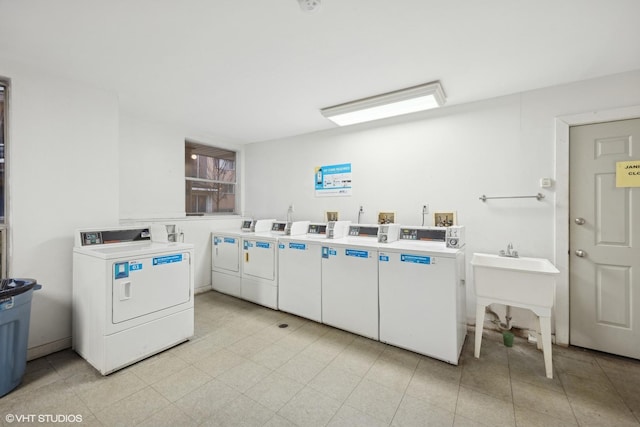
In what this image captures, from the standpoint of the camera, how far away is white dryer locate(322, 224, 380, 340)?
259 cm

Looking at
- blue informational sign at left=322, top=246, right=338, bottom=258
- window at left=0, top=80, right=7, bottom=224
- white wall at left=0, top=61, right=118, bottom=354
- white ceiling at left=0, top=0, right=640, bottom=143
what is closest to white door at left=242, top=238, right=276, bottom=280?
blue informational sign at left=322, top=246, right=338, bottom=258

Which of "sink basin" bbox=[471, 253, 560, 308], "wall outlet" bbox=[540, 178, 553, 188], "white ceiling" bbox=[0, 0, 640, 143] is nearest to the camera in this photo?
"white ceiling" bbox=[0, 0, 640, 143]

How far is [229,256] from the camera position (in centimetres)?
390

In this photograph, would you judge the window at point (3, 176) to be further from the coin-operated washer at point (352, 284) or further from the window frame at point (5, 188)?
the coin-operated washer at point (352, 284)

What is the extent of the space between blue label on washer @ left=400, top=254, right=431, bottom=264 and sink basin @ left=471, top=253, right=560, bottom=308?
0.42 metres

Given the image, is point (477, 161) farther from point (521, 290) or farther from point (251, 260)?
point (251, 260)

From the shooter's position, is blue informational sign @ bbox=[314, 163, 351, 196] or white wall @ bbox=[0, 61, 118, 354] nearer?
white wall @ bbox=[0, 61, 118, 354]

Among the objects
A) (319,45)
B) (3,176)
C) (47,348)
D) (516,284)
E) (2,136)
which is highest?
(319,45)

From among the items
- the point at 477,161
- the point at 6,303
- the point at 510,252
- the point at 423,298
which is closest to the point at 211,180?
the point at 6,303

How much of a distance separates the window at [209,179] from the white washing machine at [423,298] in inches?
128

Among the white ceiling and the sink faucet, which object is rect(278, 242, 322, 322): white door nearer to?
the white ceiling

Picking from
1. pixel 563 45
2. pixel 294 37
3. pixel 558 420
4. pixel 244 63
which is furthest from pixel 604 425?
pixel 244 63

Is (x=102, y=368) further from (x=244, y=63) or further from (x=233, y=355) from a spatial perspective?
(x=244, y=63)

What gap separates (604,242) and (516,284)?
1.09 metres
